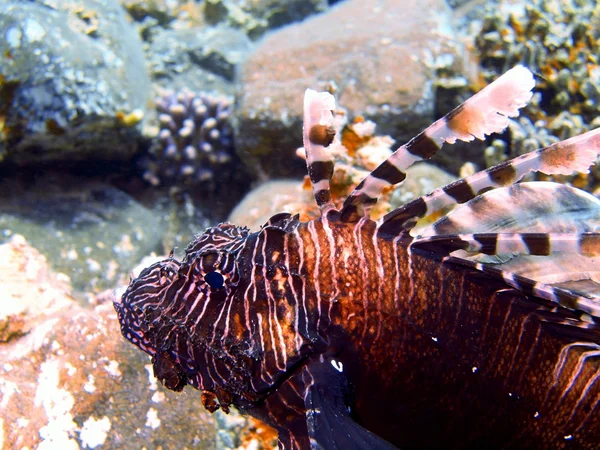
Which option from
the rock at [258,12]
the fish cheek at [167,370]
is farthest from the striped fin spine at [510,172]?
the rock at [258,12]

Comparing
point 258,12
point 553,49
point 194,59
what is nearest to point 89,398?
point 194,59

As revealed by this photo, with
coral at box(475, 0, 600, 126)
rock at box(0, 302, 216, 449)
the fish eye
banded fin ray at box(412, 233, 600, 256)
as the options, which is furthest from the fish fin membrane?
coral at box(475, 0, 600, 126)

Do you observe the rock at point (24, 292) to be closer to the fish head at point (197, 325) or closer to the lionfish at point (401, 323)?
the fish head at point (197, 325)

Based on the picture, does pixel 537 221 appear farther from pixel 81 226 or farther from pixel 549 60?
pixel 549 60

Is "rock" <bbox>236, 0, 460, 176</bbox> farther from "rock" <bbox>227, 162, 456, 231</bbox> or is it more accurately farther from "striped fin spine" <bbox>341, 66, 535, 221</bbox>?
"striped fin spine" <bbox>341, 66, 535, 221</bbox>

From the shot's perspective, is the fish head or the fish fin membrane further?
the fish head

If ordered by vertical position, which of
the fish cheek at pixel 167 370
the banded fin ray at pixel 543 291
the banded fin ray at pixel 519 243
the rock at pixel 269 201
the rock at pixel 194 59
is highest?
the banded fin ray at pixel 519 243
